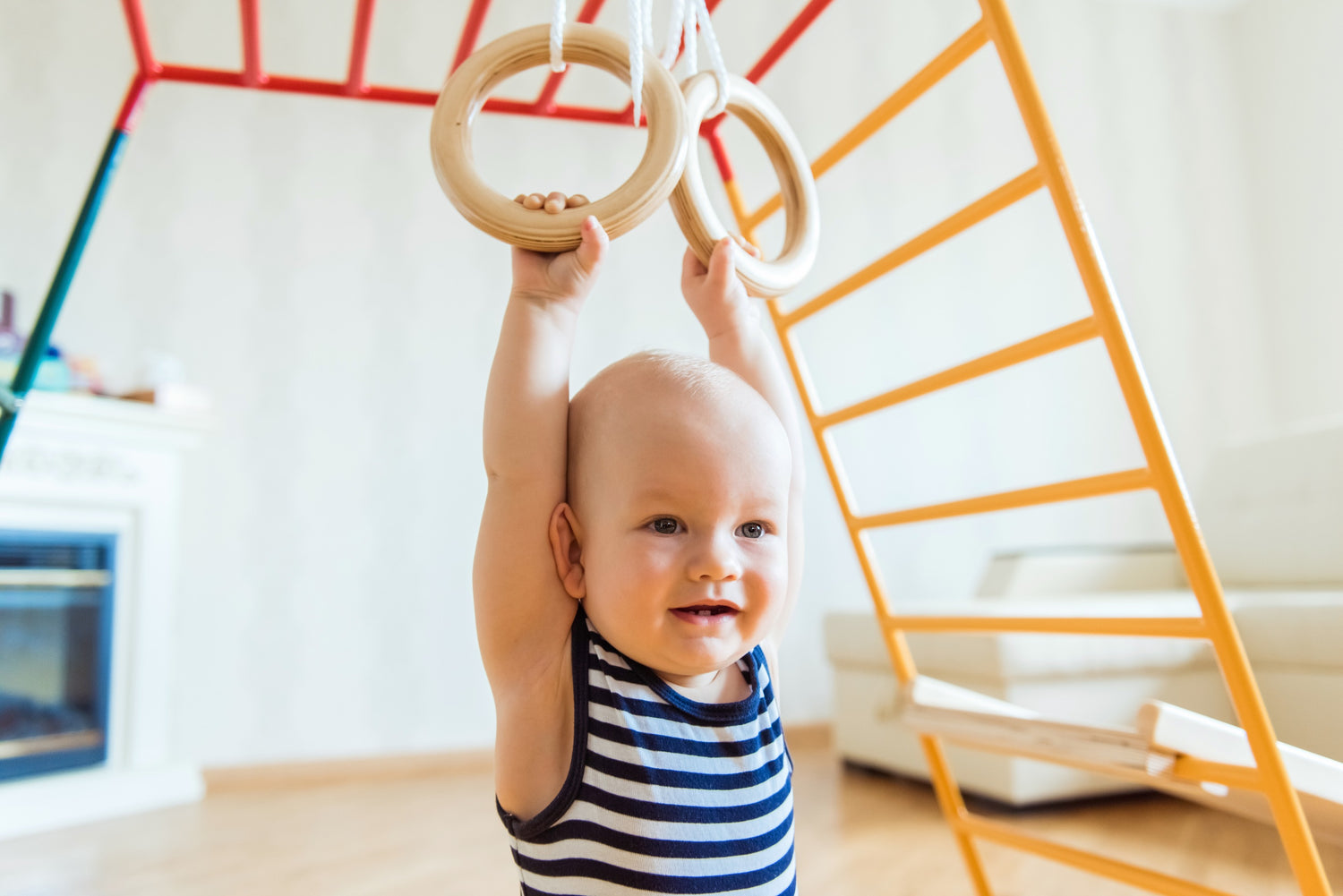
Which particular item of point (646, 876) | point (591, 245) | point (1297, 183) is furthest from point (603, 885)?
point (1297, 183)

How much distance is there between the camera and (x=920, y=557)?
3.79 meters

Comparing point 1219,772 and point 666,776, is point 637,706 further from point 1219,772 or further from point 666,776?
point 1219,772

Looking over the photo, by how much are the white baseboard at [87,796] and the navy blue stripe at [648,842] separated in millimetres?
2269

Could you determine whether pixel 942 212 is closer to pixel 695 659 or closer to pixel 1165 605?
pixel 1165 605


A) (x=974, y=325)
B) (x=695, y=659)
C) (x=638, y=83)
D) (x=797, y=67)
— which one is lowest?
(x=695, y=659)

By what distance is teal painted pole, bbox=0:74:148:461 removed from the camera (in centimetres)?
120

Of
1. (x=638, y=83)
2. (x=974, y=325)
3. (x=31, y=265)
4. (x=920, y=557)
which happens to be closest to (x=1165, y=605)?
(x=920, y=557)

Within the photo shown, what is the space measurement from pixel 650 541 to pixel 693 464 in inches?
2.7

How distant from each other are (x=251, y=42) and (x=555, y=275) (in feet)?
2.45

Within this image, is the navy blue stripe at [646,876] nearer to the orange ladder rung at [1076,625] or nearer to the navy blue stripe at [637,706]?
the navy blue stripe at [637,706]

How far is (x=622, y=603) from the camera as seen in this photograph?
0.76m

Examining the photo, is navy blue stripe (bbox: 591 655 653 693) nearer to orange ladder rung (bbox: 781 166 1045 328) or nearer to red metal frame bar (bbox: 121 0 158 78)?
orange ladder rung (bbox: 781 166 1045 328)

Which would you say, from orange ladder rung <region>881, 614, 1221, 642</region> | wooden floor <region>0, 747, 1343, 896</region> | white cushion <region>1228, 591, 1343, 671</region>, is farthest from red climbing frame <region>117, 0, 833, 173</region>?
white cushion <region>1228, 591, 1343, 671</region>

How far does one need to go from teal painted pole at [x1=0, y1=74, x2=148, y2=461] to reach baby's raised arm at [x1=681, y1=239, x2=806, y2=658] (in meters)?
0.80
